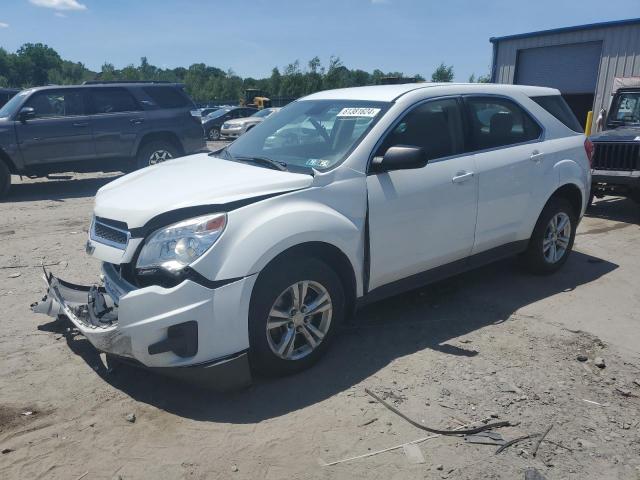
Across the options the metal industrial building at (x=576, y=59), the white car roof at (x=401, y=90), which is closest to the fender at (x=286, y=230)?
the white car roof at (x=401, y=90)

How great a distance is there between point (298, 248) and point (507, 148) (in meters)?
2.37

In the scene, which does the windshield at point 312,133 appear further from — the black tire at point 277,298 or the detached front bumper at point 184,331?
the detached front bumper at point 184,331

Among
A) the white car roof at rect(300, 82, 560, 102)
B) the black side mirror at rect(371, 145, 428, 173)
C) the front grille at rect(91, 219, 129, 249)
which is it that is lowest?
the front grille at rect(91, 219, 129, 249)

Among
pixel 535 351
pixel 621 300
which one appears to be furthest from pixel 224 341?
pixel 621 300

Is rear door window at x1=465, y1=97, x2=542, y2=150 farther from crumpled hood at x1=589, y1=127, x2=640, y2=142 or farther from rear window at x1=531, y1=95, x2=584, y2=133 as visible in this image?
crumpled hood at x1=589, y1=127, x2=640, y2=142

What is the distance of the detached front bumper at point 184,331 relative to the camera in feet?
9.68

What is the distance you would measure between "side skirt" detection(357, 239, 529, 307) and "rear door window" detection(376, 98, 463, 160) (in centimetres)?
91

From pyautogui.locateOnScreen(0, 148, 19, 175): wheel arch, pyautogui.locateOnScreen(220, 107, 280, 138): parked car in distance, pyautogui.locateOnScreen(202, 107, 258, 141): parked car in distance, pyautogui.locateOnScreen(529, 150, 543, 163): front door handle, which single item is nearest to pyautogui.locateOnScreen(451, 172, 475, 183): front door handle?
pyautogui.locateOnScreen(529, 150, 543, 163): front door handle

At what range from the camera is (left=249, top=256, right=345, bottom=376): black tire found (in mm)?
3186

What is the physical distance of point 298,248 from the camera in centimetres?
338

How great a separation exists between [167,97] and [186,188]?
341 inches

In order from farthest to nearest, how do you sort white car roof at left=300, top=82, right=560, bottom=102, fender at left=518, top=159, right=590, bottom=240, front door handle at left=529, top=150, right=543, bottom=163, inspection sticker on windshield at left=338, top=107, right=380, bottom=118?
fender at left=518, top=159, right=590, bottom=240 → front door handle at left=529, top=150, right=543, bottom=163 → white car roof at left=300, top=82, right=560, bottom=102 → inspection sticker on windshield at left=338, top=107, right=380, bottom=118

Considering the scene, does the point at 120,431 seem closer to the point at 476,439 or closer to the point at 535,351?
the point at 476,439

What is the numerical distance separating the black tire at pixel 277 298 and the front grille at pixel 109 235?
882 mm
